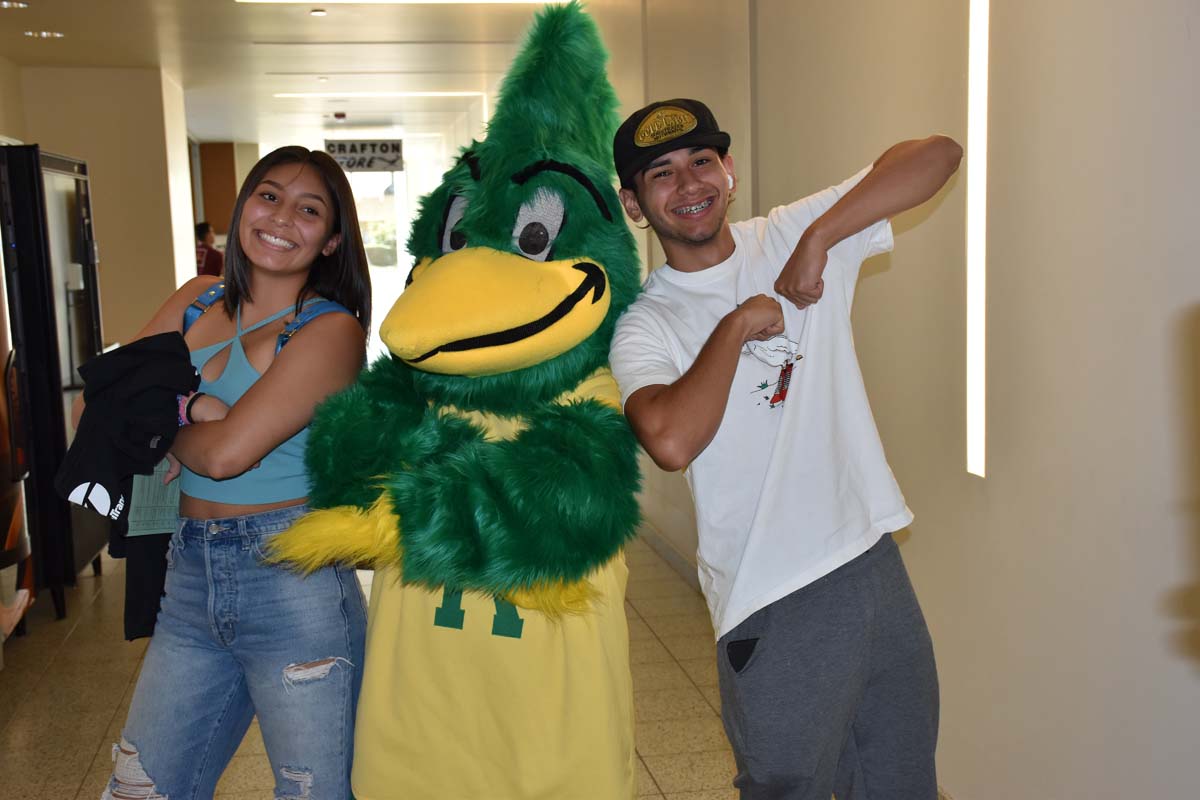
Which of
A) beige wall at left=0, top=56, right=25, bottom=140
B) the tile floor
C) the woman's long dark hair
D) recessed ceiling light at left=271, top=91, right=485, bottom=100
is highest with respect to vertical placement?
recessed ceiling light at left=271, top=91, right=485, bottom=100

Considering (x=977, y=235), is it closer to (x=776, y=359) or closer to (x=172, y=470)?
(x=776, y=359)

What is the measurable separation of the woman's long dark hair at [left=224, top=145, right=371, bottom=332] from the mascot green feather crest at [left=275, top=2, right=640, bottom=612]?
0.36 ft

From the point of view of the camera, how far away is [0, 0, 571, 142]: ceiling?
7.45 meters

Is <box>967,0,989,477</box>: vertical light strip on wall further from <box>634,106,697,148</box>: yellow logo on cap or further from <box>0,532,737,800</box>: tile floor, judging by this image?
<box>0,532,737,800</box>: tile floor

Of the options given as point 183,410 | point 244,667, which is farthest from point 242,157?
point 244,667

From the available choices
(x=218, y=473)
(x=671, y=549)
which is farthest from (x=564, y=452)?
(x=671, y=549)

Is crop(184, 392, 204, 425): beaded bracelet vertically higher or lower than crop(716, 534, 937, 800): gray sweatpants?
higher

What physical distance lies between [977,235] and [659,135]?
0.90 m

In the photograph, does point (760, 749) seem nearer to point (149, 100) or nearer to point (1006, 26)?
point (1006, 26)

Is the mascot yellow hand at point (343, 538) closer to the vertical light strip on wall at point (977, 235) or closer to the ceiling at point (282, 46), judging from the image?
the vertical light strip on wall at point (977, 235)

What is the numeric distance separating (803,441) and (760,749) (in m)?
0.49

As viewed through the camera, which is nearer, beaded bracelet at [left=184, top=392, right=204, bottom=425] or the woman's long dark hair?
beaded bracelet at [left=184, top=392, right=204, bottom=425]

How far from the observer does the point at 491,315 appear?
1.70 meters

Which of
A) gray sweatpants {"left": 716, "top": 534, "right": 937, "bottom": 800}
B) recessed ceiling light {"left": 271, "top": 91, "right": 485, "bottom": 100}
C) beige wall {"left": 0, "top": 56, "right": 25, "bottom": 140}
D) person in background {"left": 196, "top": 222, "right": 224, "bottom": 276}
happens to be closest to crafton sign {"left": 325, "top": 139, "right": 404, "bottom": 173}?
recessed ceiling light {"left": 271, "top": 91, "right": 485, "bottom": 100}
